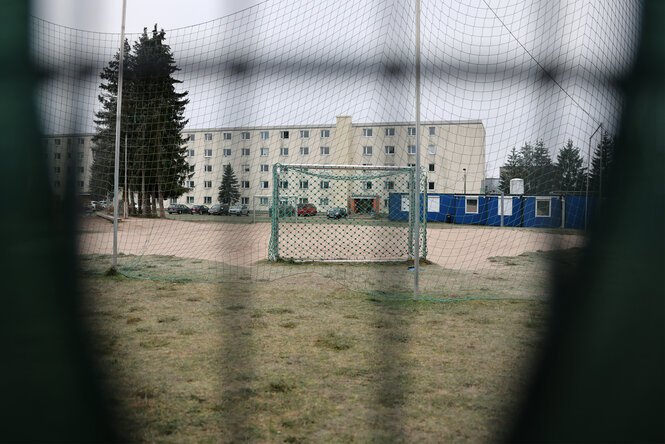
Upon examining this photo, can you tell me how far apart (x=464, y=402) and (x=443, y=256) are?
6.29 m

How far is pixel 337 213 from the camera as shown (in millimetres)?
7109

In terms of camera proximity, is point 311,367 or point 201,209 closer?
point 311,367

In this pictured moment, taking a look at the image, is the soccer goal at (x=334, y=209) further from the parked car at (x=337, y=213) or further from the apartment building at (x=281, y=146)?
the apartment building at (x=281, y=146)

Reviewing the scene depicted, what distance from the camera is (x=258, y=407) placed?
1717mm

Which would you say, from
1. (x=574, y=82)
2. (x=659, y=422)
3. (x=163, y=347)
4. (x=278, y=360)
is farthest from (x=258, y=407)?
(x=574, y=82)

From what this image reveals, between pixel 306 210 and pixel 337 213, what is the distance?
54cm

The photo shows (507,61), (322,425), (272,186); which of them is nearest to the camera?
(507,61)

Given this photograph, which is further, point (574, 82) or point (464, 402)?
point (464, 402)

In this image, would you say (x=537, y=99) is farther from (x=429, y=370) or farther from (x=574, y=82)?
(x=429, y=370)

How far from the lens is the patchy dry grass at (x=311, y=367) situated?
59.7 inches

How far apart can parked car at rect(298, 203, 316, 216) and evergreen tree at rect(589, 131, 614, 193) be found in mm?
6272

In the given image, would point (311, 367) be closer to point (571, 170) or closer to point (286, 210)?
point (571, 170)

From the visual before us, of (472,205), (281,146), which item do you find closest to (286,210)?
(281,146)

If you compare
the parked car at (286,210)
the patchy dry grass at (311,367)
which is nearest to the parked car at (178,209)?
the parked car at (286,210)
